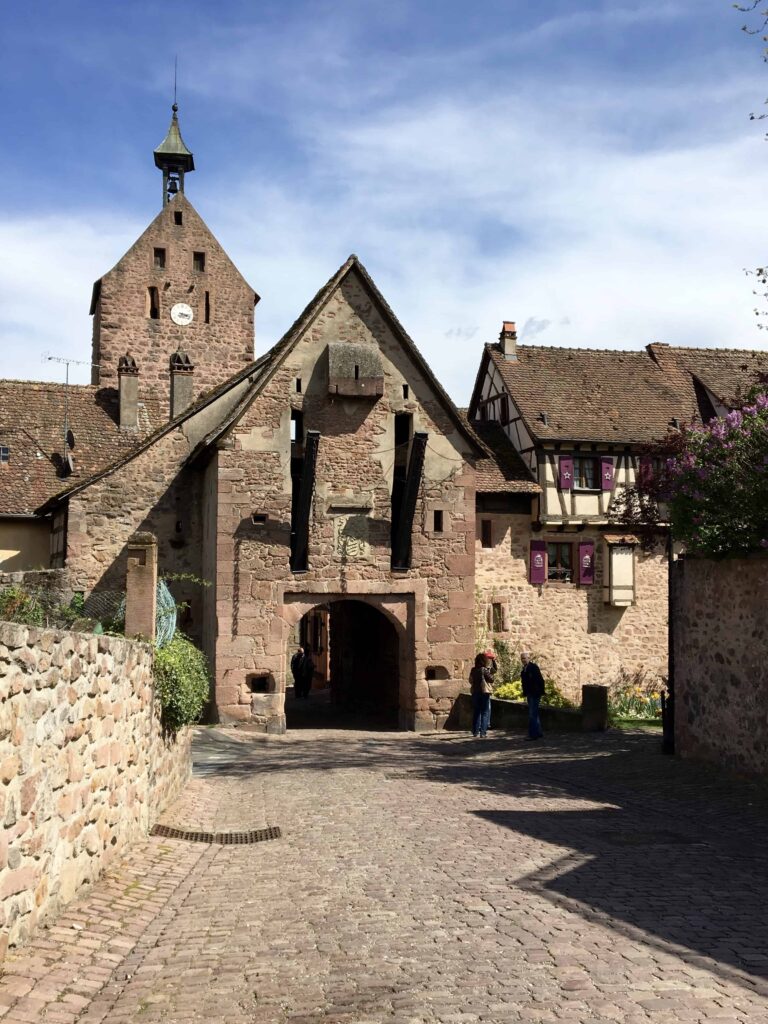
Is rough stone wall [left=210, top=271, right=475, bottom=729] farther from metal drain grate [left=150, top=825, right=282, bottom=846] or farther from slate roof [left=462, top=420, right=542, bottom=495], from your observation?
metal drain grate [left=150, top=825, right=282, bottom=846]

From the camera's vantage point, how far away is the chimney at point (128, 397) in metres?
30.0

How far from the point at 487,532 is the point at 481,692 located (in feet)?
33.2

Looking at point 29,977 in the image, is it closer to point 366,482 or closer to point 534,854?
point 534,854

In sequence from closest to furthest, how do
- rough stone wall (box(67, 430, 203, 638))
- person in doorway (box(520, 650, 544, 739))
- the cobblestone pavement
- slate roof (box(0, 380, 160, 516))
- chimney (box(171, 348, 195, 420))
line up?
the cobblestone pavement
person in doorway (box(520, 650, 544, 739))
rough stone wall (box(67, 430, 203, 638))
slate roof (box(0, 380, 160, 516))
chimney (box(171, 348, 195, 420))

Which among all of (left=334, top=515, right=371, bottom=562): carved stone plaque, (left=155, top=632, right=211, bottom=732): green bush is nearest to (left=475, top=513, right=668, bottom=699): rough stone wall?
(left=334, top=515, right=371, bottom=562): carved stone plaque

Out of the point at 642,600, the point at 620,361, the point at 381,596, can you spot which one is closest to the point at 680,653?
the point at 381,596

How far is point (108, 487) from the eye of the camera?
80.3ft

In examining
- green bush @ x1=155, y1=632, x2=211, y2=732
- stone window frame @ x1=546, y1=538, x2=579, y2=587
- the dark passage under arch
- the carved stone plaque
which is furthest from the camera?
stone window frame @ x1=546, y1=538, x2=579, y2=587

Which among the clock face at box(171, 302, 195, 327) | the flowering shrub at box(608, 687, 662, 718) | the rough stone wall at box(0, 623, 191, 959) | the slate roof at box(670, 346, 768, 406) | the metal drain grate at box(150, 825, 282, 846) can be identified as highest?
the clock face at box(171, 302, 195, 327)

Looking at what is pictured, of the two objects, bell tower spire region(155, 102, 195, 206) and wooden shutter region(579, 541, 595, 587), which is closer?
wooden shutter region(579, 541, 595, 587)

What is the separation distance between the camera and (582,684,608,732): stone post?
64.0ft

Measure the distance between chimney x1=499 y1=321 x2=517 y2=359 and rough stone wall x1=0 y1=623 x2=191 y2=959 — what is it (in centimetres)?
2468

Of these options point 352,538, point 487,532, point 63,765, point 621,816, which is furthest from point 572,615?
point 63,765

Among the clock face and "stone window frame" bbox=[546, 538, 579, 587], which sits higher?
the clock face
